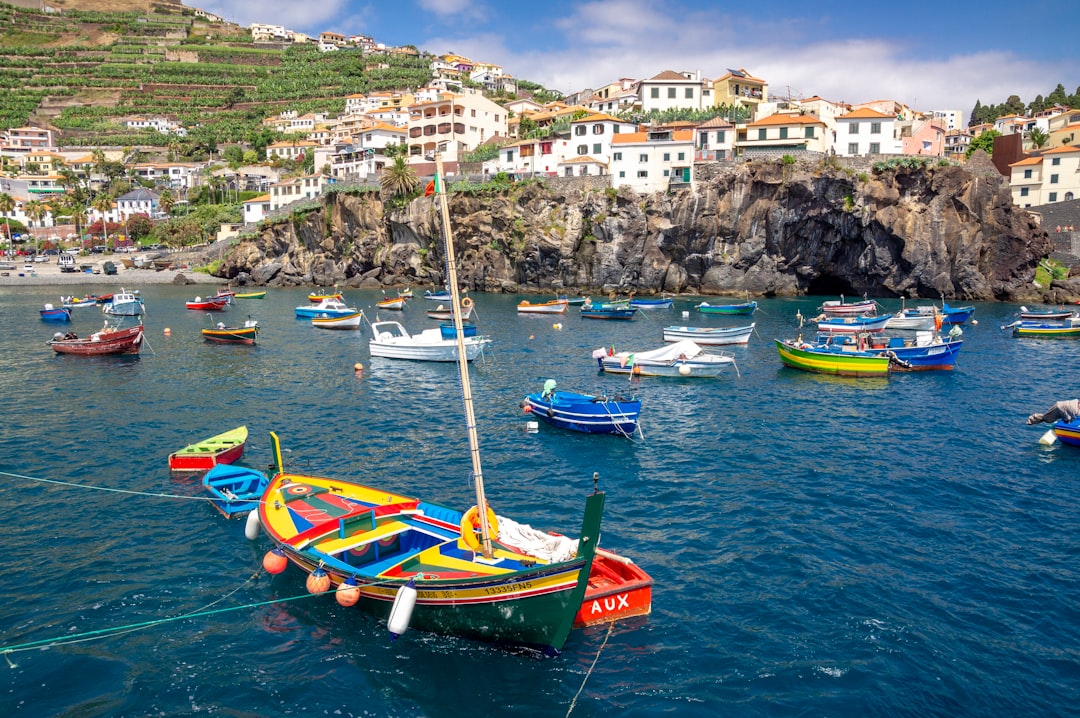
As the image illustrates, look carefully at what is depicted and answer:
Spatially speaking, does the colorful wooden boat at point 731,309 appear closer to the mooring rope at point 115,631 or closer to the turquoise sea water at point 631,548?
the turquoise sea water at point 631,548

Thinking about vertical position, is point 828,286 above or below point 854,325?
above

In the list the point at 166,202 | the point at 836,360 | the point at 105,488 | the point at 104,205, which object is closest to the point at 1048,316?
the point at 836,360

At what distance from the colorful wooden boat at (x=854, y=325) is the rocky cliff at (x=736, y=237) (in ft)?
74.8

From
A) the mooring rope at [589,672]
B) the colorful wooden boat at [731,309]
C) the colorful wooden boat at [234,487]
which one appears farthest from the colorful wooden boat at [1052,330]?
the colorful wooden boat at [234,487]

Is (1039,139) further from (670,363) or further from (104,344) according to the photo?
(104,344)

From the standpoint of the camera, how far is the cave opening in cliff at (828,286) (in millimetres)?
81938

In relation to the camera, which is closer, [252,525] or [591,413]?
[252,525]

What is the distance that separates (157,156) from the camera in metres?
158

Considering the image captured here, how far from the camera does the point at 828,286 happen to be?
84000 millimetres

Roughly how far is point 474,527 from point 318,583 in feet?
11.4

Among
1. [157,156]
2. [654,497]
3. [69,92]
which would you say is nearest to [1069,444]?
[654,497]

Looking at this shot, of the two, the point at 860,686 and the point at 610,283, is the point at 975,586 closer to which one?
the point at 860,686

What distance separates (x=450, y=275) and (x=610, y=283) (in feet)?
233

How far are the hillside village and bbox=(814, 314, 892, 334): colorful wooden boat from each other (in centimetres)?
2835
